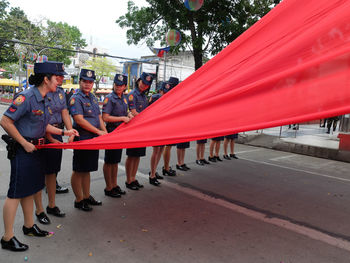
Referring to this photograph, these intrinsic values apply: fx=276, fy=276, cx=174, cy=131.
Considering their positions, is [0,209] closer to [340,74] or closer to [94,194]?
[94,194]

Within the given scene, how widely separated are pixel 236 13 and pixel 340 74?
406 inches

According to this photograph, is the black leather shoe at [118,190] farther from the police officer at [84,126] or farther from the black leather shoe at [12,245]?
the black leather shoe at [12,245]

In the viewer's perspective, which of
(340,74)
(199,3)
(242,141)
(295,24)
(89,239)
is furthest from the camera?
(242,141)

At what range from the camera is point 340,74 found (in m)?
1.96

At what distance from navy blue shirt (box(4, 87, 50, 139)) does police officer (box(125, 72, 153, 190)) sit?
170cm

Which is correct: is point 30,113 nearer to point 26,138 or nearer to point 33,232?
point 26,138

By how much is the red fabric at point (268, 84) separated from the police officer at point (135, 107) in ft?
4.47

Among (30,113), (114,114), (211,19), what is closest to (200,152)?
(114,114)

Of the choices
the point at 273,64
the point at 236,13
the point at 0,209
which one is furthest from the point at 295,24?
the point at 236,13

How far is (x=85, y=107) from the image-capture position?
11.0ft

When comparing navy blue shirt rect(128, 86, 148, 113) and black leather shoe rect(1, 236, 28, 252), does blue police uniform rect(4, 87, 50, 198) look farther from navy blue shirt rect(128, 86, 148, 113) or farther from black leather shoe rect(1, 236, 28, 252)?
navy blue shirt rect(128, 86, 148, 113)

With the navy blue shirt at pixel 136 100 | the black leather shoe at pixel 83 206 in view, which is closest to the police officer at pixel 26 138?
the black leather shoe at pixel 83 206

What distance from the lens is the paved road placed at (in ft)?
8.70

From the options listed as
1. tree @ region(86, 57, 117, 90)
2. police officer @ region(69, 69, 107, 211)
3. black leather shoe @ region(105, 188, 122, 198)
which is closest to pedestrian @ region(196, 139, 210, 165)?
black leather shoe @ region(105, 188, 122, 198)
